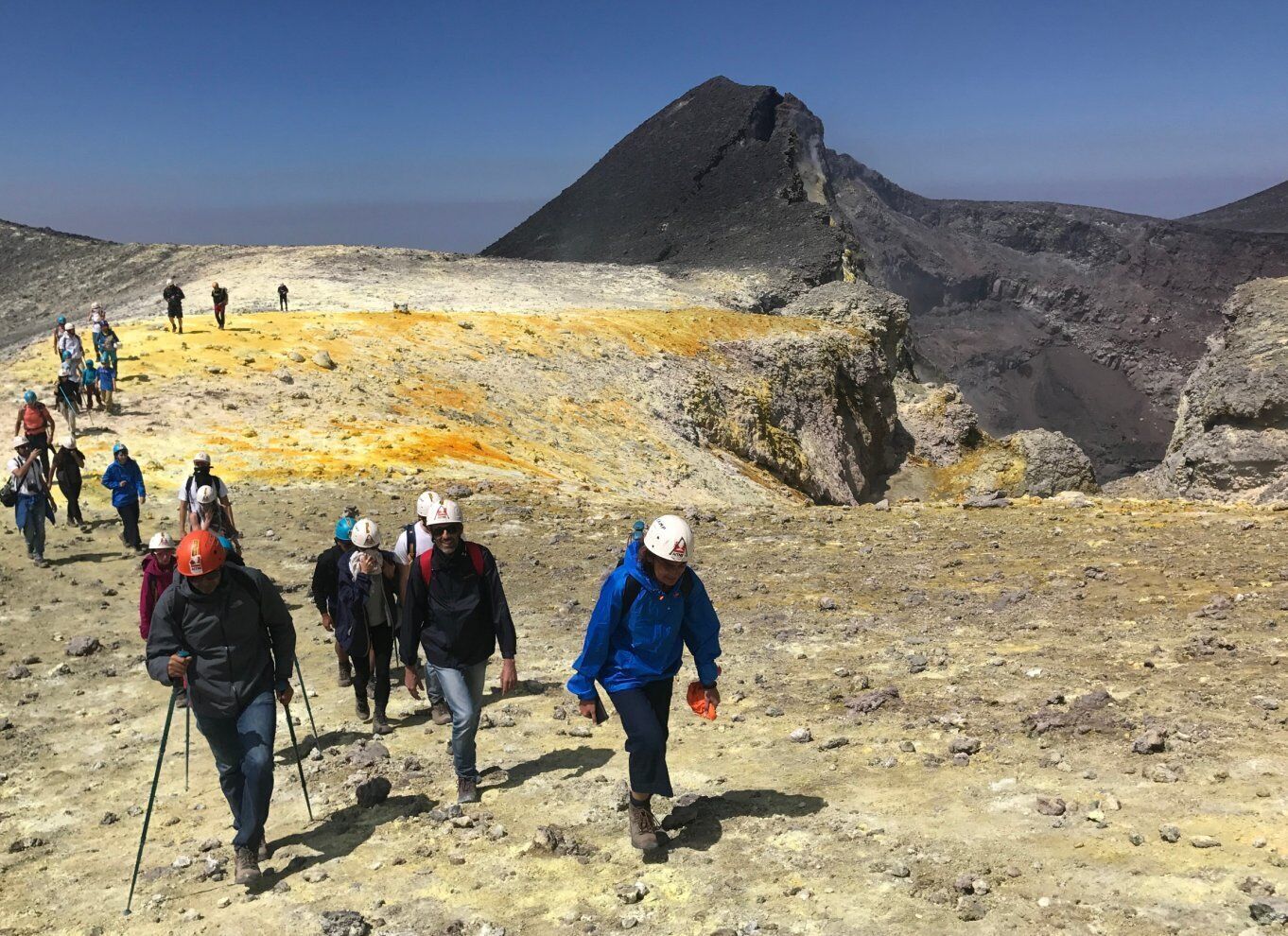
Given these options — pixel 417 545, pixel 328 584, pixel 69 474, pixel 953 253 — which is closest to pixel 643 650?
pixel 417 545

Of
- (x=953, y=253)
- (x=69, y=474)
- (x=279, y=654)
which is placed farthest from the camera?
(x=953, y=253)

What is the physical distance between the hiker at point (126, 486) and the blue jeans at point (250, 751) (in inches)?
329

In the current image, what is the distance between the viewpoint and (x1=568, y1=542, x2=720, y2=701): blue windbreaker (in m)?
5.44

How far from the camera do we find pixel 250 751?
18.5 feet

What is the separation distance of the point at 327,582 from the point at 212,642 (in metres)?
2.98

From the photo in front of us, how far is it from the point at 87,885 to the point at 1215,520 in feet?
40.7

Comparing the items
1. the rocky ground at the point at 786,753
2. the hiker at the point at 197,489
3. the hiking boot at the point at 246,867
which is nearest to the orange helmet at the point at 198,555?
the hiking boot at the point at 246,867

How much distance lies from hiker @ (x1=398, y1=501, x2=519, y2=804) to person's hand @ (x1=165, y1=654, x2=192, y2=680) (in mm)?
1360

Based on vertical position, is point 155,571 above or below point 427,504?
below

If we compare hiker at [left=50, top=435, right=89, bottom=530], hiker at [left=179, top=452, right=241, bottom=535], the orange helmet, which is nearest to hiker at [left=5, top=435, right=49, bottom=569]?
hiker at [left=50, top=435, right=89, bottom=530]

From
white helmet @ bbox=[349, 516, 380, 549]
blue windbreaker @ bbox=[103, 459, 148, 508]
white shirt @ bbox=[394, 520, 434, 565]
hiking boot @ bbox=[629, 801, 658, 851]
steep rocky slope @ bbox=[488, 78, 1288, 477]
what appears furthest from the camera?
steep rocky slope @ bbox=[488, 78, 1288, 477]

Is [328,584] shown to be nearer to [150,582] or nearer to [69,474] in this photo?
[150,582]

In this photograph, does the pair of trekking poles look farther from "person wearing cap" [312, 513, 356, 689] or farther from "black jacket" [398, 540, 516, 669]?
"person wearing cap" [312, 513, 356, 689]

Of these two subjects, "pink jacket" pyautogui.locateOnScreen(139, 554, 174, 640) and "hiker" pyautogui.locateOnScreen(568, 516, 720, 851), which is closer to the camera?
"hiker" pyautogui.locateOnScreen(568, 516, 720, 851)
